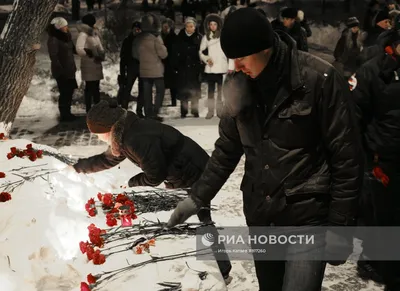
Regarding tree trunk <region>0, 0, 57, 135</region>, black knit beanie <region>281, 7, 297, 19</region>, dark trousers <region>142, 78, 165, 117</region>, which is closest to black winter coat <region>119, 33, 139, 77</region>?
dark trousers <region>142, 78, 165, 117</region>

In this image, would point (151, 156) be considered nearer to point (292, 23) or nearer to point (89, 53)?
point (292, 23)

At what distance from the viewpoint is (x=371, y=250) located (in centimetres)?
464

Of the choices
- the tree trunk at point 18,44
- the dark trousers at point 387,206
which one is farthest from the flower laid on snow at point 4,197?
the dark trousers at point 387,206

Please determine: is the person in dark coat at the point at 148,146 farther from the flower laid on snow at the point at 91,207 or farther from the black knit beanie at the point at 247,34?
the black knit beanie at the point at 247,34

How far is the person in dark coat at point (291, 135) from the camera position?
2.58m

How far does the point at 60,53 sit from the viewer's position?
32.4ft

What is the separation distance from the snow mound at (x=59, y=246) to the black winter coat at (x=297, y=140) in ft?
2.66

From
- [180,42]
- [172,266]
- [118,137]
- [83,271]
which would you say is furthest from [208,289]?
[180,42]

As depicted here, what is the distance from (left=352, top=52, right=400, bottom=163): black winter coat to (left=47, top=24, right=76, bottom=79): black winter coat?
6945 mm

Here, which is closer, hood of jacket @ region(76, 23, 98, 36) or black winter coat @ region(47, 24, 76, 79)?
hood of jacket @ region(76, 23, 98, 36)

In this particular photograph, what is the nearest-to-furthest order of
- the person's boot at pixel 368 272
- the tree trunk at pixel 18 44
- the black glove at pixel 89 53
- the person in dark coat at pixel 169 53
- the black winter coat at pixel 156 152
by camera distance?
the black winter coat at pixel 156 152
the person's boot at pixel 368 272
the tree trunk at pixel 18 44
the black glove at pixel 89 53
the person in dark coat at pixel 169 53

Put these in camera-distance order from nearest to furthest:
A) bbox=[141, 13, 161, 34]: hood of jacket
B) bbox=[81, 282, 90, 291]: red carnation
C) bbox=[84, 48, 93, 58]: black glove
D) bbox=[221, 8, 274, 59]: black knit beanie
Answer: bbox=[221, 8, 274, 59]: black knit beanie, bbox=[81, 282, 90, 291]: red carnation, bbox=[141, 13, 161, 34]: hood of jacket, bbox=[84, 48, 93, 58]: black glove

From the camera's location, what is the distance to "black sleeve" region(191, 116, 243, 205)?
297cm

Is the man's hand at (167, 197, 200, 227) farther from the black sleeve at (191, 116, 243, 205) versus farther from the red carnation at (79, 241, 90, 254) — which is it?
the red carnation at (79, 241, 90, 254)
